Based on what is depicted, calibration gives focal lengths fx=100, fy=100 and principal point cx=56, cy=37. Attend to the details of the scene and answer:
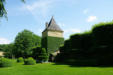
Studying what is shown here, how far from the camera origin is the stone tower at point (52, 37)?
1284 inches

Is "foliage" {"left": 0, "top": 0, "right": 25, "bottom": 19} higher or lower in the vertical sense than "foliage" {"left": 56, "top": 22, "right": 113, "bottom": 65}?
higher

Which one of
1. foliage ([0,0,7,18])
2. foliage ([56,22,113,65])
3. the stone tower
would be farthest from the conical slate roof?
foliage ([0,0,7,18])

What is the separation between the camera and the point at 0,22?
7.64 m

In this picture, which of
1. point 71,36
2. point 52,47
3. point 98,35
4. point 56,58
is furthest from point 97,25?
→ point 52,47

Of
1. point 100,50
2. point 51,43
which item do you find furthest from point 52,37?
point 100,50

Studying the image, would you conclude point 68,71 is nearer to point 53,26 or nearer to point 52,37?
point 52,37

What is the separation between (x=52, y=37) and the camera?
3366 centimetres

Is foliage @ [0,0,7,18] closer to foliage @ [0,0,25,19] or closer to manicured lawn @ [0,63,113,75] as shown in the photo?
foliage @ [0,0,25,19]

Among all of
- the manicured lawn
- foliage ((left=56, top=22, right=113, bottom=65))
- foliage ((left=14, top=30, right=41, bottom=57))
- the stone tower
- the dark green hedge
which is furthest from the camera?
foliage ((left=14, top=30, right=41, bottom=57))

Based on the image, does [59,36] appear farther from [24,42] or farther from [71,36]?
[24,42]

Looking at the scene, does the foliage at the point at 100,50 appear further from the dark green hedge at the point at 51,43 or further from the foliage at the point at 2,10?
the dark green hedge at the point at 51,43

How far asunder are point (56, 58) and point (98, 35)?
15.9 metres

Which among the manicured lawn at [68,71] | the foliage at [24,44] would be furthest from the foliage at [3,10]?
the foliage at [24,44]

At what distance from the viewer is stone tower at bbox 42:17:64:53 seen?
32.6 m
